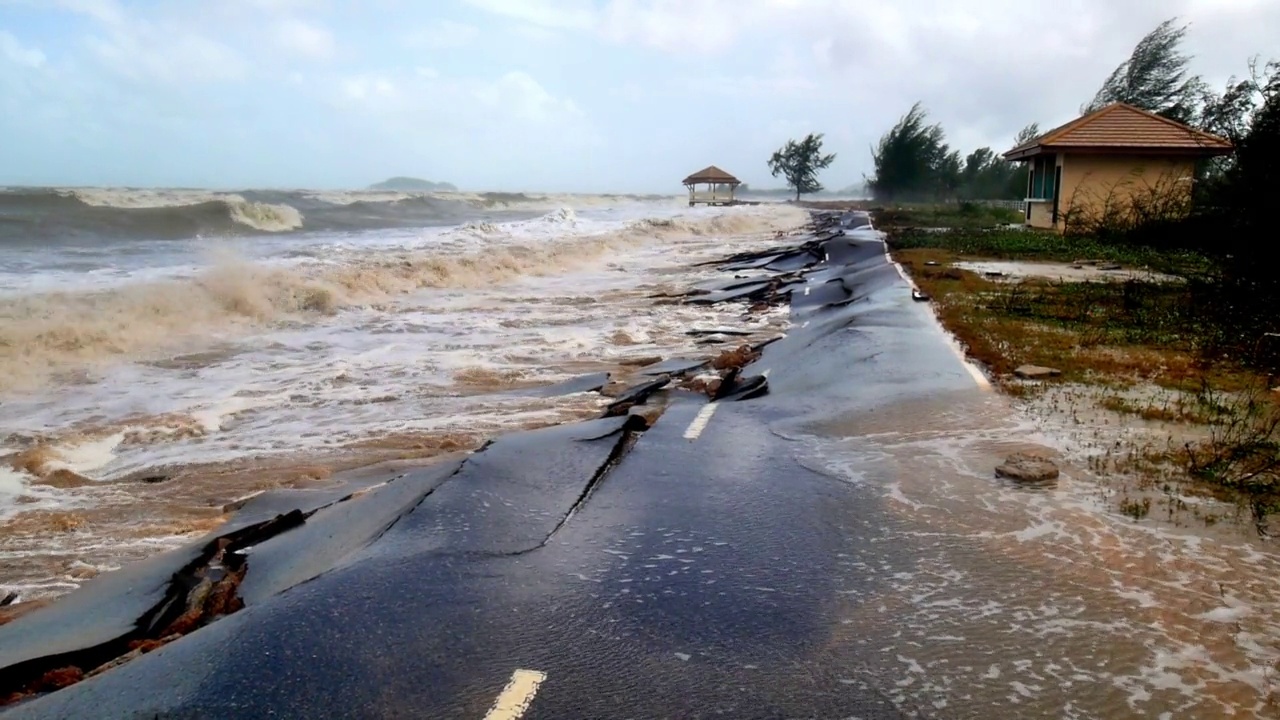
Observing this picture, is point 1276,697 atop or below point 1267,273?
below

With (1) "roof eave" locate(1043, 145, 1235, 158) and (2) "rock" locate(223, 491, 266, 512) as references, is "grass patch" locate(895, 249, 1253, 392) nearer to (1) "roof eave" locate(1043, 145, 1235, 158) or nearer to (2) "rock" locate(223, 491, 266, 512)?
(2) "rock" locate(223, 491, 266, 512)

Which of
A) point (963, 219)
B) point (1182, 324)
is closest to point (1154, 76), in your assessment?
point (963, 219)

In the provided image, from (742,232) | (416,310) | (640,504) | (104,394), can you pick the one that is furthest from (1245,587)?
(742,232)

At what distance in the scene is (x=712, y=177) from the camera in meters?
66.7

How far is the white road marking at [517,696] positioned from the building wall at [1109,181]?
2388cm

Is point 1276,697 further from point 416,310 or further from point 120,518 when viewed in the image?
point 416,310

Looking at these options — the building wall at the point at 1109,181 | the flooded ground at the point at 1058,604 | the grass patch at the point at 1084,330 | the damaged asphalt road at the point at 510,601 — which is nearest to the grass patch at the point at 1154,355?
the grass patch at the point at 1084,330

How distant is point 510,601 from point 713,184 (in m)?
67.6

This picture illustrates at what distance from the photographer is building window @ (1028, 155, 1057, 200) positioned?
A: 26.3 metres

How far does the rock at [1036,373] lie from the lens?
26.4 feet

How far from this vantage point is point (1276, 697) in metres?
3.07

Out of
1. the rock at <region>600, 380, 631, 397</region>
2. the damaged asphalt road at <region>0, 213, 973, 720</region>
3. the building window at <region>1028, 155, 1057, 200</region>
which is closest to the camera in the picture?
the damaged asphalt road at <region>0, 213, 973, 720</region>

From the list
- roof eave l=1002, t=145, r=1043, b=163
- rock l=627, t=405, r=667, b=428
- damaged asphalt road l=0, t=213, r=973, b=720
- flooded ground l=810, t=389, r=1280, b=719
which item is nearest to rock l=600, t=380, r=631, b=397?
rock l=627, t=405, r=667, b=428

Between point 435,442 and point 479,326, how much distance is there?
698 centimetres
